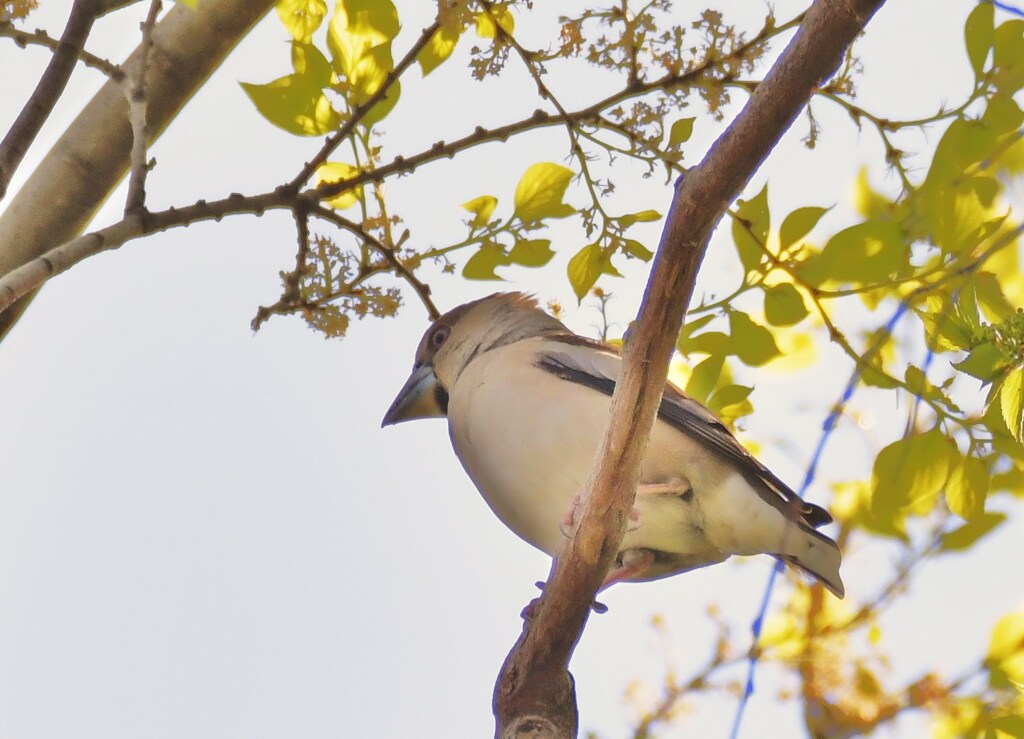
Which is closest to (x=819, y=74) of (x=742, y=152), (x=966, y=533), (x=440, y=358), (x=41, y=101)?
(x=742, y=152)

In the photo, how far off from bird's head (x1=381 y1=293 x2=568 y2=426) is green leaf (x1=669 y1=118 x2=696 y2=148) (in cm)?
172

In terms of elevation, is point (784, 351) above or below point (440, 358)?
below

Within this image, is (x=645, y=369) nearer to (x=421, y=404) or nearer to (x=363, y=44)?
(x=363, y=44)

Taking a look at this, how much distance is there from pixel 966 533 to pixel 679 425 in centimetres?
124

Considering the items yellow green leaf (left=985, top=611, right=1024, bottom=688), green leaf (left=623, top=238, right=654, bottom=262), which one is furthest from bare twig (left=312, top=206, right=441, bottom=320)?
yellow green leaf (left=985, top=611, right=1024, bottom=688)

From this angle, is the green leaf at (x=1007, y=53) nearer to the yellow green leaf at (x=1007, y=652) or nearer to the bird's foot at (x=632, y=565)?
the yellow green leaf at (x=1007, y=652)

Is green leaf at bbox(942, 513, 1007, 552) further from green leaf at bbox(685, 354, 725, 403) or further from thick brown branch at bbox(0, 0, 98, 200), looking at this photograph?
thick brown branch at bbox(0, 0, 98, 200)

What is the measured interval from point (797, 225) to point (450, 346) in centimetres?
222

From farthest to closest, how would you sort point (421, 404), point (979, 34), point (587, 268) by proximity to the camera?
1. point (421, 404)
2. point (587, 268)
3. point (979, 34)

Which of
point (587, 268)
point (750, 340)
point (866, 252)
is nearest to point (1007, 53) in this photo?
point (866, 252)

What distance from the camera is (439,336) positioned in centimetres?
526

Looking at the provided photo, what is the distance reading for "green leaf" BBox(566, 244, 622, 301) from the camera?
3.54m

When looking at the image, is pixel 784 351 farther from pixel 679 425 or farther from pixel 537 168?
pixel 537 168

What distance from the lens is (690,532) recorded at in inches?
155
